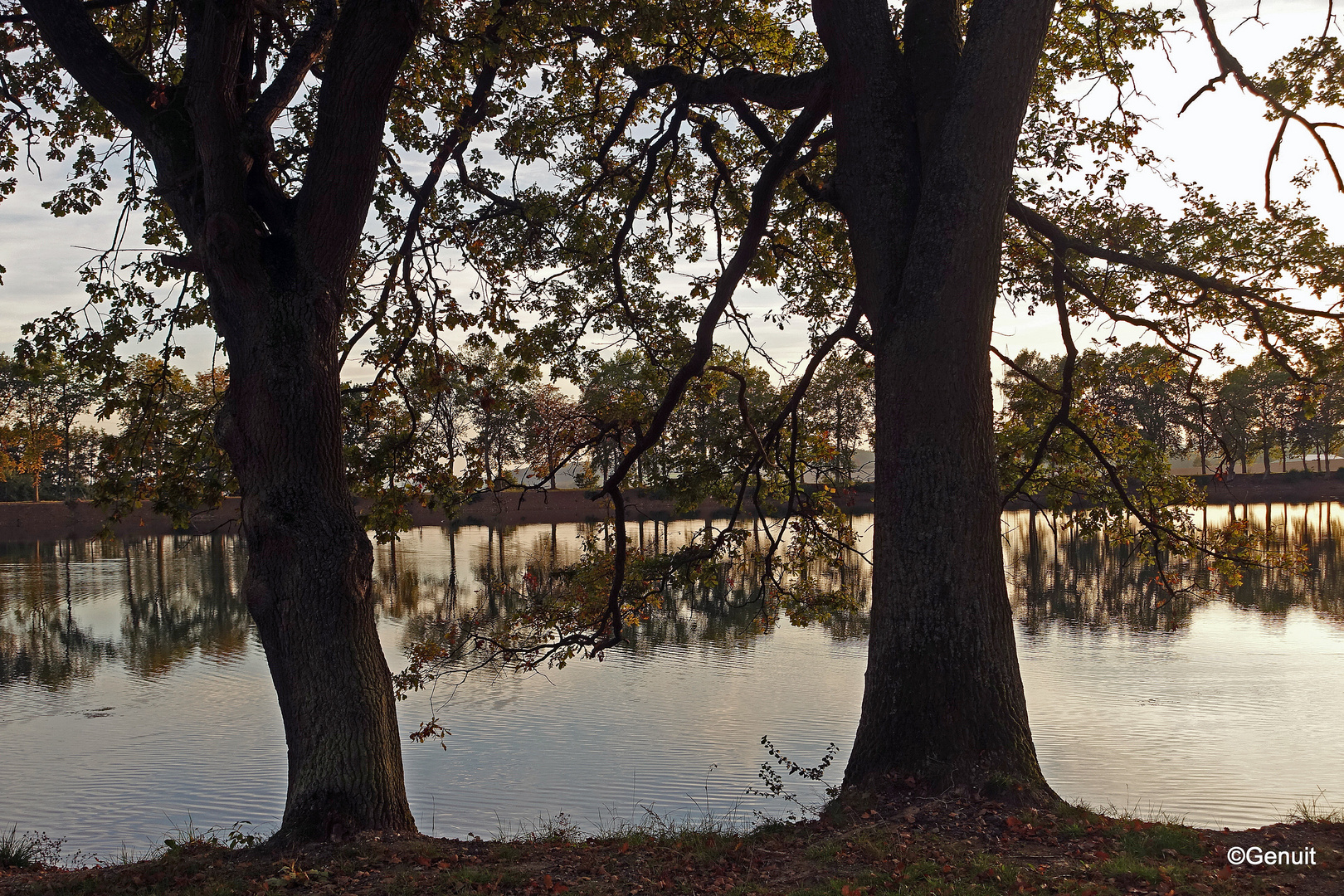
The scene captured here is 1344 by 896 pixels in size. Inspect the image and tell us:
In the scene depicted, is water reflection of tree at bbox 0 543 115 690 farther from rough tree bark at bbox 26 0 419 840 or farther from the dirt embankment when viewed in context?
rough tree bark at bbox 26 0 419 840

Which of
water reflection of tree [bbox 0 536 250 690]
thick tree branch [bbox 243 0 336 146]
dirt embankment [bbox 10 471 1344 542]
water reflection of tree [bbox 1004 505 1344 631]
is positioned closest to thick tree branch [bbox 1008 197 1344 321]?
thick tree branch [bbox 243 0 336 146]

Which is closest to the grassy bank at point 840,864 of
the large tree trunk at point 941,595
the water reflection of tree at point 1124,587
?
the large tree trunk at point 941,595

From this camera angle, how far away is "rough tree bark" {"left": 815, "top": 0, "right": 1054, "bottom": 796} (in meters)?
5.64

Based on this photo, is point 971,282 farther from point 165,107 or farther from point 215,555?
point 215,555

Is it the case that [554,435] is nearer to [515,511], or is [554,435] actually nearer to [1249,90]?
[1249,90]

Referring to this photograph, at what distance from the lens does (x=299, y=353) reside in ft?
19.3

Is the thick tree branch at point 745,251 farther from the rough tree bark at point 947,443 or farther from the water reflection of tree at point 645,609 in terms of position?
the water reflection of tree at point 645,609

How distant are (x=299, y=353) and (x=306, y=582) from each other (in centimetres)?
141

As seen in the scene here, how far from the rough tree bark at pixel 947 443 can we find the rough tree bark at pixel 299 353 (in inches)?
124

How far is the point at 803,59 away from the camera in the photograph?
31.9 feet

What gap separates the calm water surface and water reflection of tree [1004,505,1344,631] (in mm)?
147

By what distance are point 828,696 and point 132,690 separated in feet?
38.7

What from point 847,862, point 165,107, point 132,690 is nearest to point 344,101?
point 165,107

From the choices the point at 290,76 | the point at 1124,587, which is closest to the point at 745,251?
the point at 290,76
